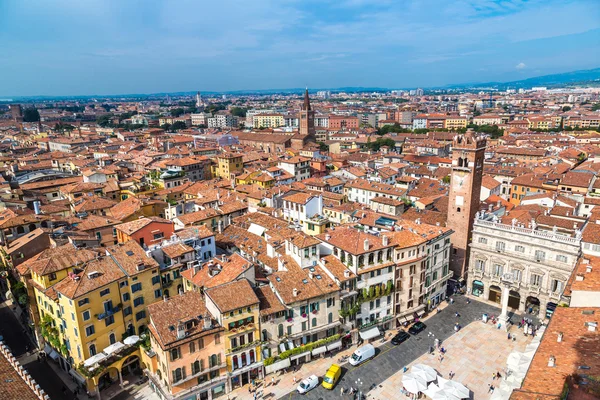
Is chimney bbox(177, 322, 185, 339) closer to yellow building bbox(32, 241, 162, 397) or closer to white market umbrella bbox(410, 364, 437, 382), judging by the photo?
yellow building bbox(32, 241, 162, 397)

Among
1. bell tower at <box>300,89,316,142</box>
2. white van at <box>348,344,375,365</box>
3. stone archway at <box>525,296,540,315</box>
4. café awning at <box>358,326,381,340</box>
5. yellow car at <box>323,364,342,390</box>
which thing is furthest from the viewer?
bell tower at <box>300,89,316,142</box>

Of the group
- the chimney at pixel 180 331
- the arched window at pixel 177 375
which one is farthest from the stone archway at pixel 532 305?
the arched window at pixel 177 375

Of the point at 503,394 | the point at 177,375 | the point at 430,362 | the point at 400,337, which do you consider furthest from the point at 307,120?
the point at 503,394

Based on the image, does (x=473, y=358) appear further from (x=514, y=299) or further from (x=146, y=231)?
(x=146, y=231)

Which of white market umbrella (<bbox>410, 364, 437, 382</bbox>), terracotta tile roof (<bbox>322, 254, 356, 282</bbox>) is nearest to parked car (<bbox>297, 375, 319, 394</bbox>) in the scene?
white market umbrella (<bbox>410, 364, 437, 382</bbox>)

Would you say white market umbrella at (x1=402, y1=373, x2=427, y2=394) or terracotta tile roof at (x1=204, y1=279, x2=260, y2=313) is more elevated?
terracotta tile roof at (x1=204, y1=279, x2=260, y2=313)

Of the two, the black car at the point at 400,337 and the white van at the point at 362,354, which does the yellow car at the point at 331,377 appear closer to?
the white van at the point at 362,354

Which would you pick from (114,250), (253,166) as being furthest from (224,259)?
(253,166)
